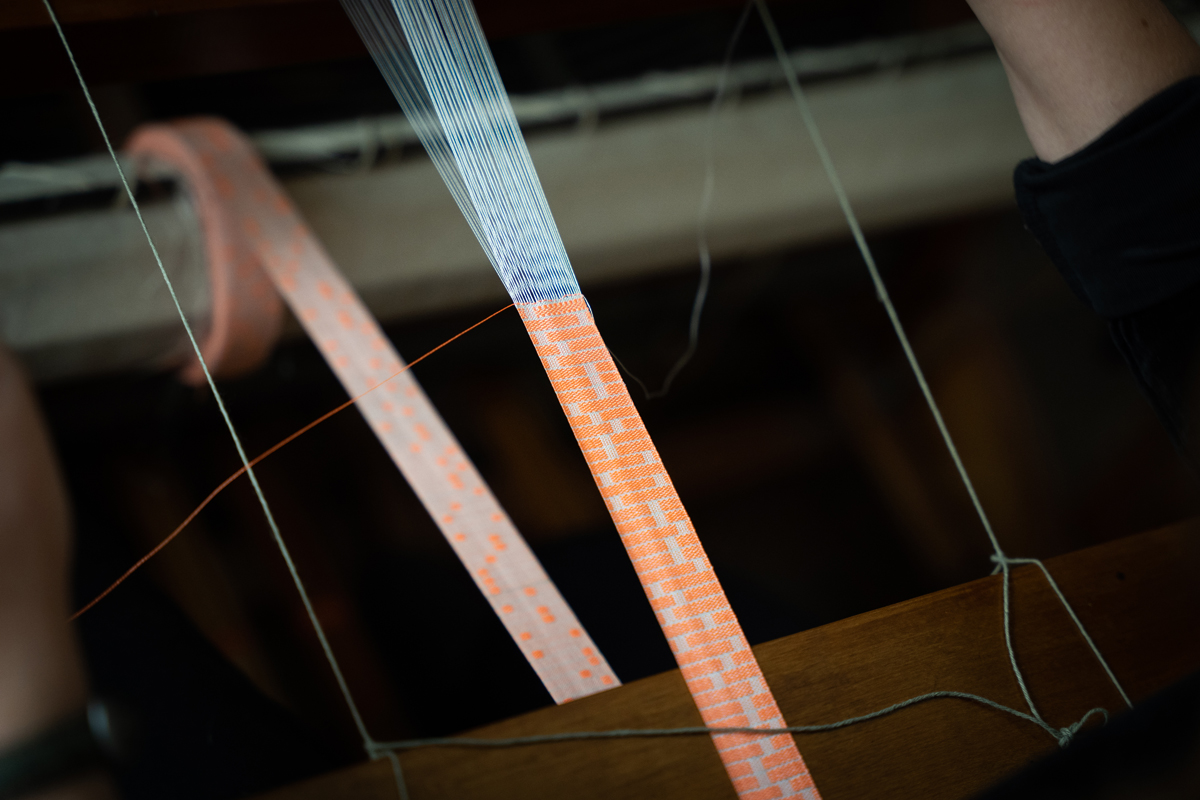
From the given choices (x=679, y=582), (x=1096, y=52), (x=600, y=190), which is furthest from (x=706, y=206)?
(x=679, y=582)

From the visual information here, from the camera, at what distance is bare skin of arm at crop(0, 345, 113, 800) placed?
1.11 feet

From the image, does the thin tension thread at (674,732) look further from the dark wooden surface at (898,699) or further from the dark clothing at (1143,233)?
the dark clothing at (1143,233)

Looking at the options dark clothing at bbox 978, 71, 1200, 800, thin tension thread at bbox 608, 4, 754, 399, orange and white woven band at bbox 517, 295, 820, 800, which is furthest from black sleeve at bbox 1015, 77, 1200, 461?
thin tension thread at bbox 608, 4, 754, 399

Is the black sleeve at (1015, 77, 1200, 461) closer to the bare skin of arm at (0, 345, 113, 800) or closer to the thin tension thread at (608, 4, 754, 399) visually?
the thin tension thread at (608, 4, 754, 399)

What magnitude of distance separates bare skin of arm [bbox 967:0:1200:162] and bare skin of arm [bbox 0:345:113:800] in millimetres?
580

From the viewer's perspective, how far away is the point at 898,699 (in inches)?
13.8

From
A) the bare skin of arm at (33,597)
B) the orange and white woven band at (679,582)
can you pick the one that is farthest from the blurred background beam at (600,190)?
the orange and white woven band at (679,582)

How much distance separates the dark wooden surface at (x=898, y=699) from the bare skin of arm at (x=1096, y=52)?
0.80ft

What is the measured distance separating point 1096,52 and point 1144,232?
0.10m

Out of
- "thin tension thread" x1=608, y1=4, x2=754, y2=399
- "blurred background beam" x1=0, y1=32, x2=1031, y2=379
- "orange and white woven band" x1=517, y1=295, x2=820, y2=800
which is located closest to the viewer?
"orange and white woven band" x1=517, y1=295, x2=820, y2=800

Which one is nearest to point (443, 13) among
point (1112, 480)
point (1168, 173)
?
point (1168, 173)

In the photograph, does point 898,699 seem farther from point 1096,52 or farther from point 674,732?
point 1096,52

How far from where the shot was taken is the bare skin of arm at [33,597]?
1.11ft

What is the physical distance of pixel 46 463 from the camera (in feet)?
1.38
